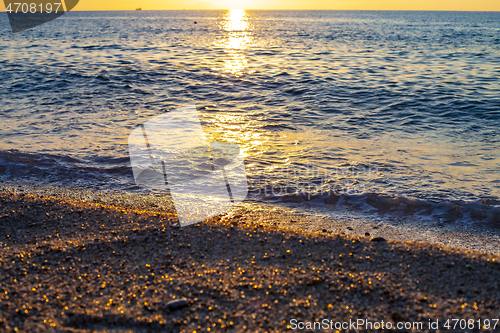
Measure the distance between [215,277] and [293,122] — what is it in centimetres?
611

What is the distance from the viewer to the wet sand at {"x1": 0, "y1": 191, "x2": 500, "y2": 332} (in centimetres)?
236

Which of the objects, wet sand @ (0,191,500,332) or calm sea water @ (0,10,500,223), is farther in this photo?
calm sea water @ (0,10,500,223)

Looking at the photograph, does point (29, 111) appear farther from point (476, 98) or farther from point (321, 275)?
point (476, 98)

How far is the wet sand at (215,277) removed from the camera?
236 centimetres

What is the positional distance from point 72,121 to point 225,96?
467 centimetres

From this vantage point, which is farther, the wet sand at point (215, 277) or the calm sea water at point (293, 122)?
the calm sea water at point (293, 122)

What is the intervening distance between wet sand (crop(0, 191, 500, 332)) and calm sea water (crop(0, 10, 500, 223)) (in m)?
1.43

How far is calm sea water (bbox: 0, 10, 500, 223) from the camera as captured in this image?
5.13 m

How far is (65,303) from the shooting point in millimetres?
2439

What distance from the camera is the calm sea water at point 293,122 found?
16.8ft

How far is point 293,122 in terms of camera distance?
8406 millimetres

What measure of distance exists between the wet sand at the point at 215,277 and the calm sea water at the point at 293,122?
1.43 metres

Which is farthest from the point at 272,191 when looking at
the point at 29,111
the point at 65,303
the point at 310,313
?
the point at 29,111

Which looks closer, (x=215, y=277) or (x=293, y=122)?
(x=215, y=277)
